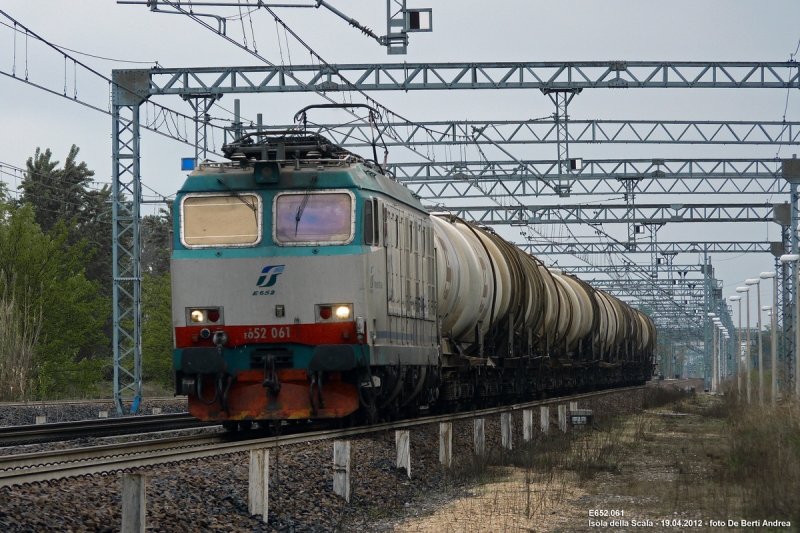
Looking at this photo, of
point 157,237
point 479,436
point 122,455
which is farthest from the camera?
point 157,237

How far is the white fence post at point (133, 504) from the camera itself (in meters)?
7.75

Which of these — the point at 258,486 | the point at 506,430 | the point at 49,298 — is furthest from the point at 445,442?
the point at 49,298

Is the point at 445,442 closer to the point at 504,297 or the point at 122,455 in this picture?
the point at 122,455

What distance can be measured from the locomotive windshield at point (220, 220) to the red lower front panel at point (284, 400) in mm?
1797

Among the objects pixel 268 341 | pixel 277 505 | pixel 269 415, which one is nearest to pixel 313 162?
pixel 268 341

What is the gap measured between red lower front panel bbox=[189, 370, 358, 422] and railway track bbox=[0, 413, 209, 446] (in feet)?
8.92

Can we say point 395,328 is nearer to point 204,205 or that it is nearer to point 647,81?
point 204,205

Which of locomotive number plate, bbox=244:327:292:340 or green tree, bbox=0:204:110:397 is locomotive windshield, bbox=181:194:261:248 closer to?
locomotive number plate, bbox=244:327:292:340

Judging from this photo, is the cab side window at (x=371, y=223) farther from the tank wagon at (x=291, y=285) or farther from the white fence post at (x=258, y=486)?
the white fence post at (x=258, y=486)

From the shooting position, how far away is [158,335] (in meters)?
48.3

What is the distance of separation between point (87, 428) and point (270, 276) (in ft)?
16.4

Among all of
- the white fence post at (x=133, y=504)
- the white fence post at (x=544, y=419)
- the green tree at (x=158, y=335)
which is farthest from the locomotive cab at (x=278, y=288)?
the green tree at (x=158, y=335)

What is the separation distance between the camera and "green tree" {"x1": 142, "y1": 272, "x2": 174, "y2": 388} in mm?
48312

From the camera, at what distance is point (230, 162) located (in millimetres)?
14914
